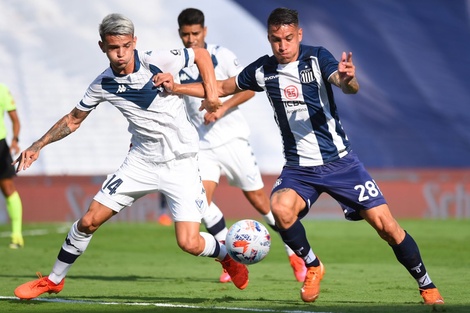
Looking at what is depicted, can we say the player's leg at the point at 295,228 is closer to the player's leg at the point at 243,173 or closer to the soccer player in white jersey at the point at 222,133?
the soccer player in white jersey at the point at 222,133

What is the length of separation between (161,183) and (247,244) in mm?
911

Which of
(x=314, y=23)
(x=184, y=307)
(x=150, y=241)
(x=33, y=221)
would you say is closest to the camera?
(x=184, y=307)

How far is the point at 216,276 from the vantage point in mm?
10523

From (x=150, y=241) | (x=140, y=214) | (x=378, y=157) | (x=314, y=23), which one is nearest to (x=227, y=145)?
(x=150, y=241)

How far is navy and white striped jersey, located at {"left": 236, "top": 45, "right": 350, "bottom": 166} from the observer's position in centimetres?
766

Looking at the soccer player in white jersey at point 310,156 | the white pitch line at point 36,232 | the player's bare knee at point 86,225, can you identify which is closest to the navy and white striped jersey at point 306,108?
the soccer player in white jersey at point 310,156

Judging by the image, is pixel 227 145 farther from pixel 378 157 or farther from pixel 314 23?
pixel 314 23

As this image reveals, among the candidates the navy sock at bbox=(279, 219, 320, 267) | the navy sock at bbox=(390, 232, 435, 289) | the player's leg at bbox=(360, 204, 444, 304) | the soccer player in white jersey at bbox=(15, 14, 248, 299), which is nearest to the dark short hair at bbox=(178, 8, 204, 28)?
the soccer player in white jersey at bbox=(15, 14, 248, 299)

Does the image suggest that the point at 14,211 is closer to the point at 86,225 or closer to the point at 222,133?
the point at 222,133

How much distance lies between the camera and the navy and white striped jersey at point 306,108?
7.66 meters

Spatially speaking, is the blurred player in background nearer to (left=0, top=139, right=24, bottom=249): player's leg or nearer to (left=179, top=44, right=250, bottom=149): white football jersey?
(left=0, top=139, right=24, bottom=249): player's leg

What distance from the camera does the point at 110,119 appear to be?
25266 mm

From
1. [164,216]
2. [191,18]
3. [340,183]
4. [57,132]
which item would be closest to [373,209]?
[340,183]

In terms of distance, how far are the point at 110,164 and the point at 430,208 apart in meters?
8.64
